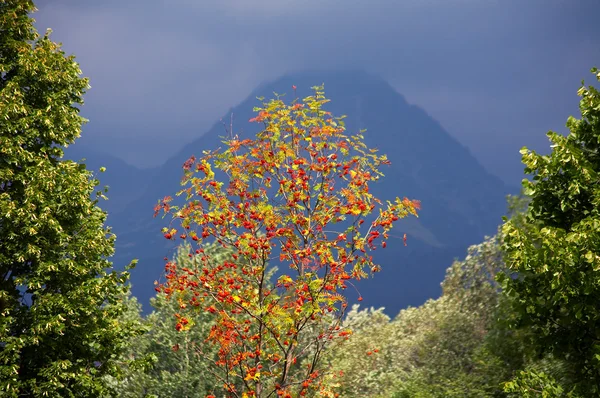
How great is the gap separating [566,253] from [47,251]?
12.0 m

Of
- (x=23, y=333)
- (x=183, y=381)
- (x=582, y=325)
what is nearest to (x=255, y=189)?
(x=23, y=333)

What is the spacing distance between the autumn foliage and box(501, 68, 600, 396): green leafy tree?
271 centimetres

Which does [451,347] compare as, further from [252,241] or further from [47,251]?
[47,251]

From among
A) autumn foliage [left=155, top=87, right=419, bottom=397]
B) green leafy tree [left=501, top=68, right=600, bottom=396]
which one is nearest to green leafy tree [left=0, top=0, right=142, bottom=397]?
autumn foliage [left=155, top=87, right=419, bottom=397]

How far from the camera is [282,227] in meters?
12.3

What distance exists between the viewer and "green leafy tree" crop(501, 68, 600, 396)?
10461 mm

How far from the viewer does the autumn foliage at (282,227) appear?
11.4 meters

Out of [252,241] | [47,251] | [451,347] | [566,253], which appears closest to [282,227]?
[252,241]

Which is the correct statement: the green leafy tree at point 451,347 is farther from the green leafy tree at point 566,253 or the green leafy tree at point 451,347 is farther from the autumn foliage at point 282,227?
the green leafy tree at point 566,253

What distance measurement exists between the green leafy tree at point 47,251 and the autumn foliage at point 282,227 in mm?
3094

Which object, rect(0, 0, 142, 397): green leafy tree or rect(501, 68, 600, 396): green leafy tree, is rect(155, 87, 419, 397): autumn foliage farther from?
rect(0, 0, 142, 397): green leafy tree

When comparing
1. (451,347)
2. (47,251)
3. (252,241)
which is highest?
(451,347)

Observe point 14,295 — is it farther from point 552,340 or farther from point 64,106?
point 552,340

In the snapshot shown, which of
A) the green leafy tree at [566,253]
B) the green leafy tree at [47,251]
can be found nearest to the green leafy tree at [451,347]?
the green leafy tree at [566,253]
